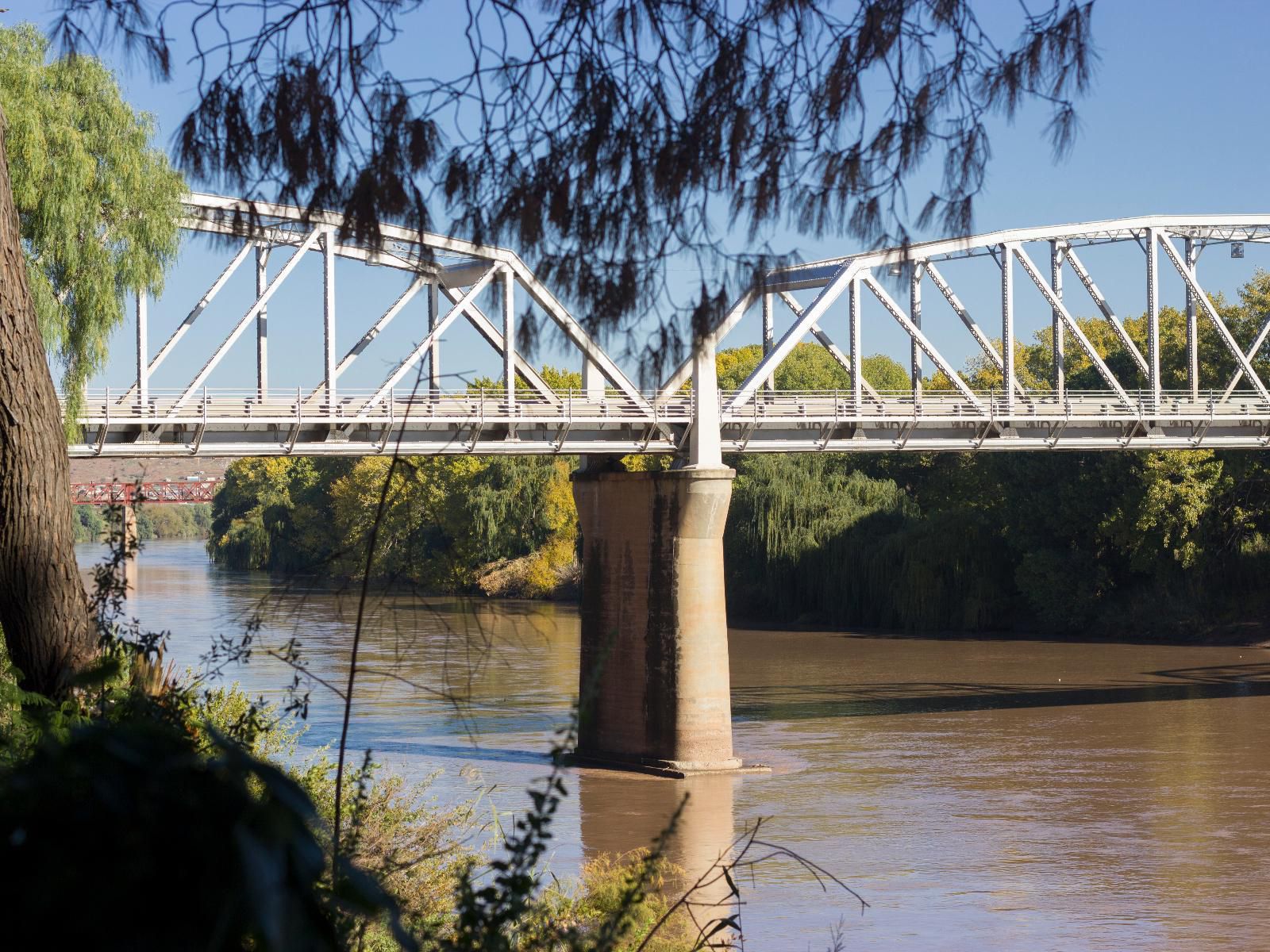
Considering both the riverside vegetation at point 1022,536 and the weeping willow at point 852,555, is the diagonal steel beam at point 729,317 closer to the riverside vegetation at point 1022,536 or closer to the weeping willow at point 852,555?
the riverside vegetation at point 1022,536

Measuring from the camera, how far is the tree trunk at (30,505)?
7566 millimetres

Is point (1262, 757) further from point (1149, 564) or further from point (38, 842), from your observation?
point (38, 842)

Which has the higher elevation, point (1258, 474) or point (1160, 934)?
point (1258, 474)

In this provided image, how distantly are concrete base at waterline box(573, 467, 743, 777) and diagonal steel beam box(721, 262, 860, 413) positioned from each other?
446 centimetres

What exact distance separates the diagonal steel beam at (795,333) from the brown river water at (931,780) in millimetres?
7519

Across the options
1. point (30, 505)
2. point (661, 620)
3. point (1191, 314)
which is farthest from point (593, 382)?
point (30, 505)

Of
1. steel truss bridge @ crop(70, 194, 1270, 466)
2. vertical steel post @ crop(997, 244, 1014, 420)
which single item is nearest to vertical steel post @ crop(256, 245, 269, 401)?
steel truss bridge @ crop(70, 194, 1270, 466)

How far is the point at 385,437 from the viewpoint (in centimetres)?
3256

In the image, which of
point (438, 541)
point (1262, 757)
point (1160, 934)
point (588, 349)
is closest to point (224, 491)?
point (438, 541)

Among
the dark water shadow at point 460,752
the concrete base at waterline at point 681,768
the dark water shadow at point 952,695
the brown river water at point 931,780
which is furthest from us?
the dark water shadow at point 952,695

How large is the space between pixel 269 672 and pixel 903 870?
19.6m

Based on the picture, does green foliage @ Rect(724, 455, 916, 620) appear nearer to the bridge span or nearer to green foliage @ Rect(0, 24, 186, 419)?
the bridge span

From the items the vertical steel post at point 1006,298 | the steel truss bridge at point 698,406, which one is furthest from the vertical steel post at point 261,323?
the vertical steel post at point 1006,298

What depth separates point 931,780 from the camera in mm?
27422
